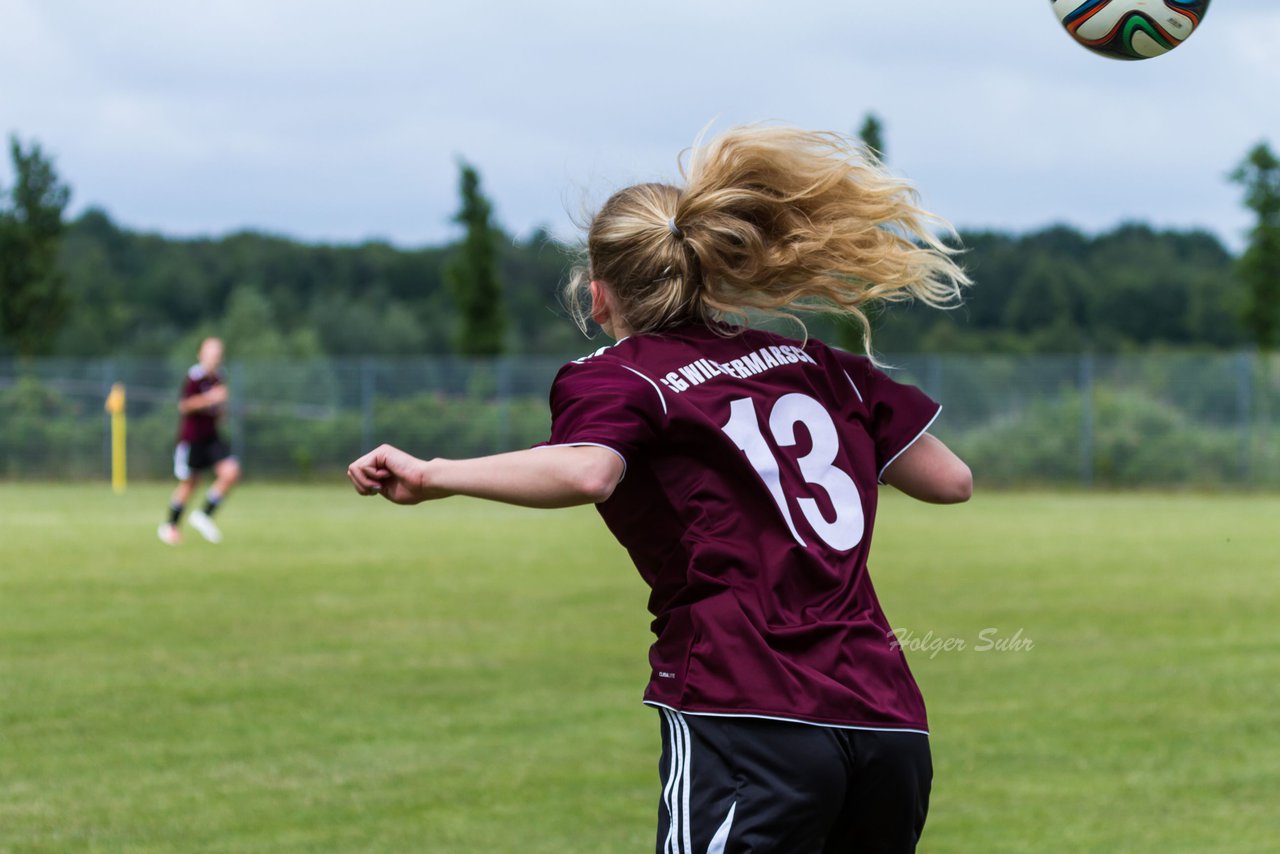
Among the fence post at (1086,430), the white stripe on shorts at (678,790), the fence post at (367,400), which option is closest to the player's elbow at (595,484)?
the white stripe on shorts at (678,790)

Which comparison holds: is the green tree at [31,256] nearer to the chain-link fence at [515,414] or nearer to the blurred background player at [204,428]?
the chain-link fence at [515,414]

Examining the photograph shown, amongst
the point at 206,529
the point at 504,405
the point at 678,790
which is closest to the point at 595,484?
the point at 678,790

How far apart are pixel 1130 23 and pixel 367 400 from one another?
2822 centimetres

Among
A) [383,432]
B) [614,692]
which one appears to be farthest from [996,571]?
[383,432]

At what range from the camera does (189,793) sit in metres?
5.20

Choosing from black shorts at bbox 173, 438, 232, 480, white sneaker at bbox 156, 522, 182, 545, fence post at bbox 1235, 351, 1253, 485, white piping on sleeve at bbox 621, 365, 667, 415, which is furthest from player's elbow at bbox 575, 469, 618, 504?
fence post at bbox 1235, 351, 1253, 485

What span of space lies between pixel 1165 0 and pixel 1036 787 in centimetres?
283

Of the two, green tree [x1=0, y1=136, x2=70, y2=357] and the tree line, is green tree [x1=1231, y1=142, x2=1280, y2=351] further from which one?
green tree [x1=0, y1=136, x2=70, y2=357]

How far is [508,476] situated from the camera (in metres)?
→ 2.31

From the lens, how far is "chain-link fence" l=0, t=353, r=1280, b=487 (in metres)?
27.1

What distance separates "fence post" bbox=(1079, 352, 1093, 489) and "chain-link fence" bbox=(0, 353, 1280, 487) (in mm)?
26

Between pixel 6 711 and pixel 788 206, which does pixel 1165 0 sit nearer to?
pixel 788 206

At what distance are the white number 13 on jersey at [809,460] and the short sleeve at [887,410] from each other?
0.14m

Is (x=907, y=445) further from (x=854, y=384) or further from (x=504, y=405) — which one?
(x=504, y=405)
